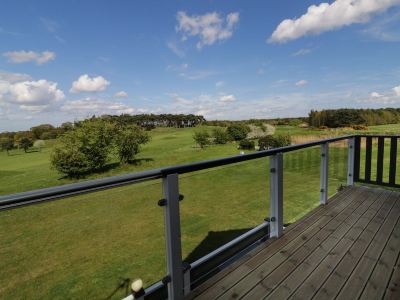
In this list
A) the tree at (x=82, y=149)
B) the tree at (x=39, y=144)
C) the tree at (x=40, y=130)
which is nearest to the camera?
the tree at (x=82, y=149)

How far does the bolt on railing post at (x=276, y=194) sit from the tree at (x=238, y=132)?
2766 cm

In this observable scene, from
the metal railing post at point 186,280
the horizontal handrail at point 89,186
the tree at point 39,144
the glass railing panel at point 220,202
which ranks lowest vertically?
the tree at point 39,144

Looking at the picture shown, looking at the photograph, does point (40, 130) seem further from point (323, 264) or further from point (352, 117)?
point (352, 117)

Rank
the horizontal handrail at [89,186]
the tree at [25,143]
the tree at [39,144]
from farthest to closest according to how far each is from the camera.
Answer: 1. the tree at [25,143]
2. the tree at [39,144]
3. the horizontal handrail at [89,186]

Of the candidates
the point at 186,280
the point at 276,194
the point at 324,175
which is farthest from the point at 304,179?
the point at 186,280

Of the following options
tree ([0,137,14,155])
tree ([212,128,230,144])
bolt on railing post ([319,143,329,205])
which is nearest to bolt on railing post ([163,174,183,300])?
bolt on railing post ([319,143,329,205])

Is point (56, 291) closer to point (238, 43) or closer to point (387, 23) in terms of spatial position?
point (387, 23)

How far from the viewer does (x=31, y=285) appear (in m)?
1.18

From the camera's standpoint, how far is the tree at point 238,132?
97.9 ft

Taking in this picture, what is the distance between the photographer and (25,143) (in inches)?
1359

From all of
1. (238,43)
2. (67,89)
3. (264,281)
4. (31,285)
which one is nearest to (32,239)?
(31,285)

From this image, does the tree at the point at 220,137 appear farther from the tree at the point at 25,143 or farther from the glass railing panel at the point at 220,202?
the tree at the point at 25,143

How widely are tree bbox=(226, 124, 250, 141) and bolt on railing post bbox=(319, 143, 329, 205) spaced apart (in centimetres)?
2657

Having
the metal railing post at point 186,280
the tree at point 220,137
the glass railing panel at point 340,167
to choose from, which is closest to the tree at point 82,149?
the tree at point 220,137
